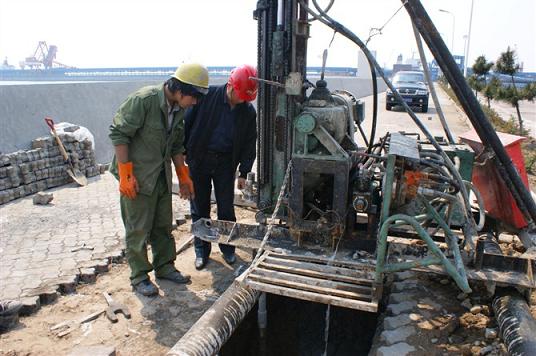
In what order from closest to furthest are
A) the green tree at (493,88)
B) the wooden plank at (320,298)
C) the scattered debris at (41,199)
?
the wooden plank at (320,298) < the scattered debris at (41,199) < the green tree at (493,88)

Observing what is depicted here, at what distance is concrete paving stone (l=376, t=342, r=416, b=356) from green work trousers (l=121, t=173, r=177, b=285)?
2.06 m

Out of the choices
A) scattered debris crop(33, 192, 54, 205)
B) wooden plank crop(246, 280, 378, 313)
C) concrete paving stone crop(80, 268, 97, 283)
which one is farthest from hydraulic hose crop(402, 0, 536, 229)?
scattered debris crop(33, 192, 54, 205)

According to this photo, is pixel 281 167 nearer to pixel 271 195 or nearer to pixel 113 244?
pixel 271 195

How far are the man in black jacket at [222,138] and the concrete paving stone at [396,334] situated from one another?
195cm

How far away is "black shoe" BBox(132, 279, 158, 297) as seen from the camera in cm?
404

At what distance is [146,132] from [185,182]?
0.68 m

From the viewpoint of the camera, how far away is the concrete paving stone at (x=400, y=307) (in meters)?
3.80

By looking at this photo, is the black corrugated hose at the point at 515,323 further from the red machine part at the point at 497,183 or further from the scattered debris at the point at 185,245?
the scattered debris at the point at 185,245

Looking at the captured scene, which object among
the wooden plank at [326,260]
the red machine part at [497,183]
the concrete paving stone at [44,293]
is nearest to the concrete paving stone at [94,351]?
the concrete paving stone at [44,293]

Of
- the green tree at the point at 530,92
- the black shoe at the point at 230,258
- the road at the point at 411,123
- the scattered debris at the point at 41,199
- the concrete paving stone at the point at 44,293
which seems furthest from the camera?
the road at the point at 411,123

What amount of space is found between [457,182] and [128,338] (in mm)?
2700

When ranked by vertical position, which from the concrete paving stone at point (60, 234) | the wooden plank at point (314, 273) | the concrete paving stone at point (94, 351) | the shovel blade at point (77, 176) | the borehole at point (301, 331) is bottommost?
the borehole at point (301, 331)

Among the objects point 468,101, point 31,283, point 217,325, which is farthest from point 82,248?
point 468,101

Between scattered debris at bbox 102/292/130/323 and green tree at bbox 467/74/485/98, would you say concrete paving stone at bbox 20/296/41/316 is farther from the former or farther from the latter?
green tree at bbox 467/74/485/98
